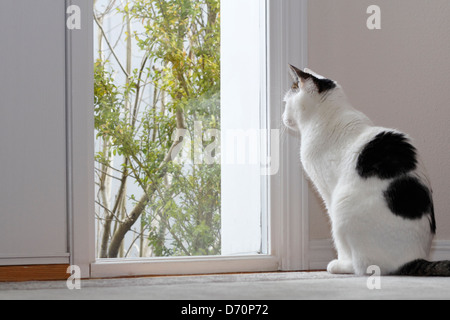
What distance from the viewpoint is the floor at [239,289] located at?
144cm

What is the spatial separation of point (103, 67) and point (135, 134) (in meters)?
0.28

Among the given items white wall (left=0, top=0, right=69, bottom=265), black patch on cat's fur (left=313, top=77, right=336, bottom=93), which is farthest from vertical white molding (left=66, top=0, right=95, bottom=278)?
black patch on cat's fur (left=313, top=77, right=336, bottom=93)

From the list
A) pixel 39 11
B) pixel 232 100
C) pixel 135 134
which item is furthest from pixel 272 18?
pixel 39 11

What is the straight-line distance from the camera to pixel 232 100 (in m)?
2.41

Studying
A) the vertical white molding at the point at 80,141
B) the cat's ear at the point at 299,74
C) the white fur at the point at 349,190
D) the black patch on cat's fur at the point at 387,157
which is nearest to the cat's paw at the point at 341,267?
the white fur at the point at 349,190

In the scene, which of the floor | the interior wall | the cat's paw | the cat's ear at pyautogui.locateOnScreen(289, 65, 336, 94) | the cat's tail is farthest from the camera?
the interior wall

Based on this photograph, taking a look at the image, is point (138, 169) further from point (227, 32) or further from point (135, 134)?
point (227, 32)

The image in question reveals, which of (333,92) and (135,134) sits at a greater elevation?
(333,92)

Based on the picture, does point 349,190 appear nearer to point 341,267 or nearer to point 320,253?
point 341,267

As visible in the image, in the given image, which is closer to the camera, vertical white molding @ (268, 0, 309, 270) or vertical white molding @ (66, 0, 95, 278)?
vertical white molding @ (66, 0, 95, 278)

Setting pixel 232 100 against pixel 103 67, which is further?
pixel 232 100

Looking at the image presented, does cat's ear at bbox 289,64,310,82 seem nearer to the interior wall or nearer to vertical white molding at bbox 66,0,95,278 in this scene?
the interior wall

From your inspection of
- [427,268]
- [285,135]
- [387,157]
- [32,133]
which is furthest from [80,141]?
[427,268]

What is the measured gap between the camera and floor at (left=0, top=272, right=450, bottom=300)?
4.72ft
